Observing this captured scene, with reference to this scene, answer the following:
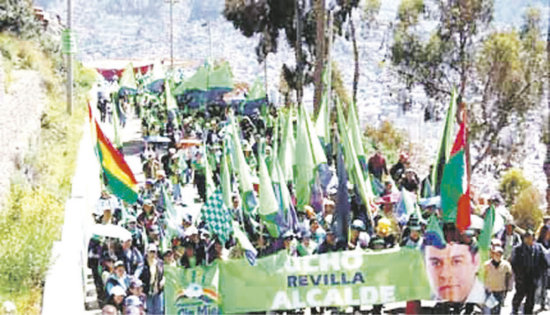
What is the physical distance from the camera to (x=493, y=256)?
36.8ft

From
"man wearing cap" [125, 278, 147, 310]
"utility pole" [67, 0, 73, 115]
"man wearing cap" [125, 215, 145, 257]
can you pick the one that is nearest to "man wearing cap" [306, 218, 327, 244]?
"man wearing cap" [125, 215, 145, 257]

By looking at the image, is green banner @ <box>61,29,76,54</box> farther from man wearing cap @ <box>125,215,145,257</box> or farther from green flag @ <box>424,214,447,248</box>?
green flag @ <box>424,214,447,248</box>

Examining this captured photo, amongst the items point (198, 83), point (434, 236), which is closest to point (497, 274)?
point (434, 236)

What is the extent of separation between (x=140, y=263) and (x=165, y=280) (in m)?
0.41

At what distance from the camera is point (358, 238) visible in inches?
474

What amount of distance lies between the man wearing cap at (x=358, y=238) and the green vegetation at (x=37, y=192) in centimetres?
356

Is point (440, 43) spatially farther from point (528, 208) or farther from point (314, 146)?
point (314, 146)

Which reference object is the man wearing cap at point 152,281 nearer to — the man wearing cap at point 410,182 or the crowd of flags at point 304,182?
the crowd of flags at point 304,182

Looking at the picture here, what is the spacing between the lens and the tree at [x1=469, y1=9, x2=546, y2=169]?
3628 cm

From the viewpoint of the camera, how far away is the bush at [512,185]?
36.2 metres

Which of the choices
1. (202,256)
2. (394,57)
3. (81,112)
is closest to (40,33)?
(81,112)

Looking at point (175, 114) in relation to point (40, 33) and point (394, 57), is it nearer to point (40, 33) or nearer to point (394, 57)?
point (40, 33)

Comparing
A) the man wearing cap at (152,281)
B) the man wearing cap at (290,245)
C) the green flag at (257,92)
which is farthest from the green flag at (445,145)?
the green flag at (257,92)

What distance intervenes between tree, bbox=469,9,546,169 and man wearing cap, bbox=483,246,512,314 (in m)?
25.7
